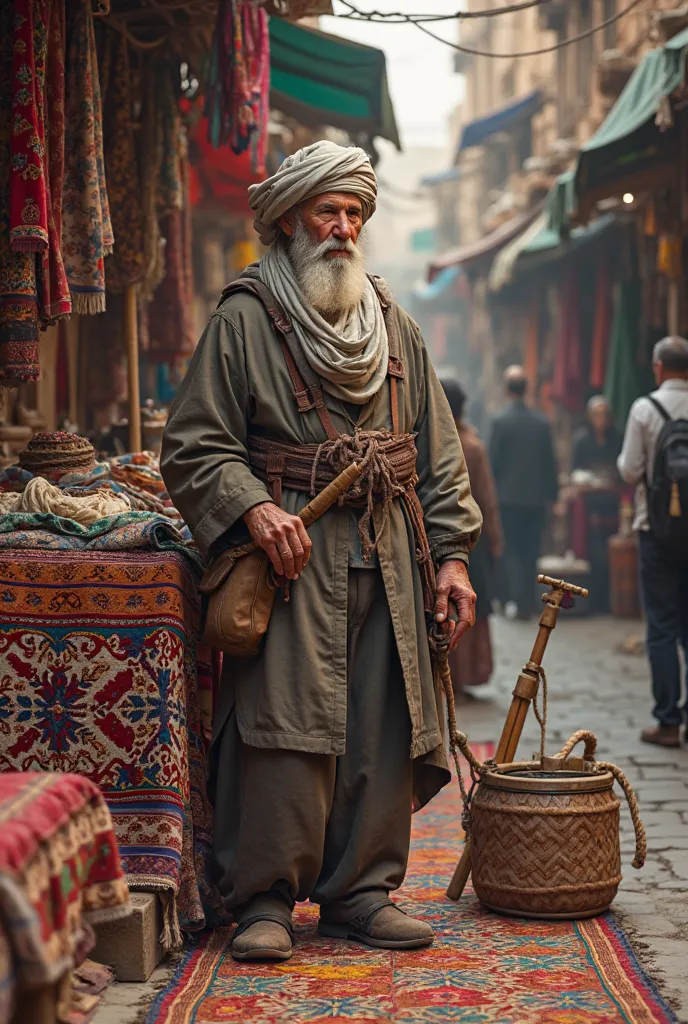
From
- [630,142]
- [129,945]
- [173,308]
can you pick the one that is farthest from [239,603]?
[630,142]

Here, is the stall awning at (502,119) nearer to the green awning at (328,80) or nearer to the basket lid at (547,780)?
the green awning at (328,80)

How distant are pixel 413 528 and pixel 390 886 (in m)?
1.06

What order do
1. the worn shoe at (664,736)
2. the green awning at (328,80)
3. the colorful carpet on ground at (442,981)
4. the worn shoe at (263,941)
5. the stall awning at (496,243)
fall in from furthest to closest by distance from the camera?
the stall awning at (496,243) → the green awning at (328,80) → the worn shoe at (664,736) → the worn shoe at (263,941) → the colorful carpet on ground at (442,981)

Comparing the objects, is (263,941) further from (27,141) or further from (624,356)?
(624,356)

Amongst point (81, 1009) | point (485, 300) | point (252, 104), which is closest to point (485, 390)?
point (485, 300)

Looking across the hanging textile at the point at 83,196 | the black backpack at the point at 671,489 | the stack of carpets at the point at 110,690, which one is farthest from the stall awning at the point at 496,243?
the stack of carpets at the point at 110,690

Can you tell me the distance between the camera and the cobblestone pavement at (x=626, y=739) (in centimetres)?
449

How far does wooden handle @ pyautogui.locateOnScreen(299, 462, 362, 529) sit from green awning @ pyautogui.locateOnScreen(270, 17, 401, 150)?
539 centimetres

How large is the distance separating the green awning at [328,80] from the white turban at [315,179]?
4750 millimetres

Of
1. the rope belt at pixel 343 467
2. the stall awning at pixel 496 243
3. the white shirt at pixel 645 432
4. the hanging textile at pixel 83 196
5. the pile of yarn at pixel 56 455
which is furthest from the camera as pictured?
the stall awning at pixel 496 243

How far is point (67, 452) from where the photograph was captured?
16.9 ft

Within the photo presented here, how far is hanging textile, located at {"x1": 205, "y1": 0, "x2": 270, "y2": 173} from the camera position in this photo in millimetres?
6758

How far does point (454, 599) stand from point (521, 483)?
374 inches

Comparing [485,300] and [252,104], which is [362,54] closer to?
[252,104]
